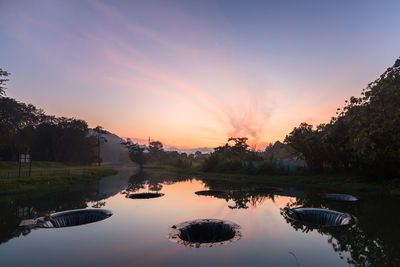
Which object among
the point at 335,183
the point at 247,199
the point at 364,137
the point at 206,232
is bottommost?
the point at 206,232

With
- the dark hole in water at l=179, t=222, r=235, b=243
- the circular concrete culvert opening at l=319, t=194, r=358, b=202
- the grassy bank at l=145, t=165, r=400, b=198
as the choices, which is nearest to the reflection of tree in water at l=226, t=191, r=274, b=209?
the circular concrete culvert opening at l=319, t=194, r=358, b=202

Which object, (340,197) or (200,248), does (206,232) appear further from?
(340,197)

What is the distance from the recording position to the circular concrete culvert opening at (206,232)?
44.7 feet

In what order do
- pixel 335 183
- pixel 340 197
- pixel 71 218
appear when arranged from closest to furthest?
pixel 71 218 < pixel 340 197 < pixel 335 183

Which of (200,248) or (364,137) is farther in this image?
(364,137)

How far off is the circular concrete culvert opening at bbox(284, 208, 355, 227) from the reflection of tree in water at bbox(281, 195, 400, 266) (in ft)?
2.28

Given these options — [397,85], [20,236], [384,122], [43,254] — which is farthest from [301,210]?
[20,236]

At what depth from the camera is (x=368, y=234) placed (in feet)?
44.2

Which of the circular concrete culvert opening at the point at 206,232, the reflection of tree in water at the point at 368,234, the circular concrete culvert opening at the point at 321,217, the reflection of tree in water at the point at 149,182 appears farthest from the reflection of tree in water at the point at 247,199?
the reflection of tree in water at the point at 149,182

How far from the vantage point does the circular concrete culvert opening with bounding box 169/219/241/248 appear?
13.6 meters

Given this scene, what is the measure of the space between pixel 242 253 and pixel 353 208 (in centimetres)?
1416

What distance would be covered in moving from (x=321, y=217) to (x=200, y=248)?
10809mm

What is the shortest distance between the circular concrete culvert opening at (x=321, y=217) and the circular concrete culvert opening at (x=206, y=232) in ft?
18.8

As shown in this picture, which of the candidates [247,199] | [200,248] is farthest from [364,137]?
[200,248]
